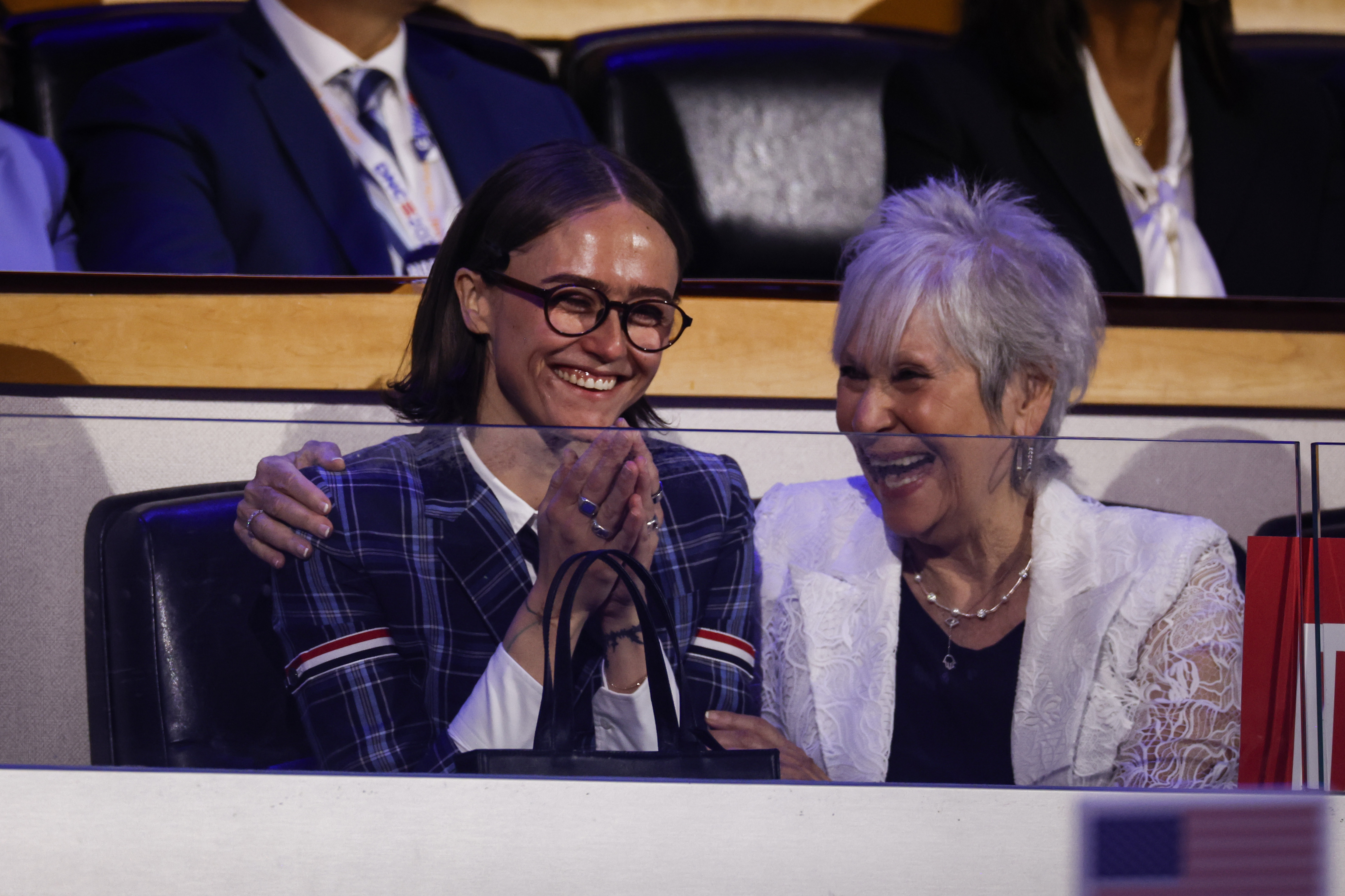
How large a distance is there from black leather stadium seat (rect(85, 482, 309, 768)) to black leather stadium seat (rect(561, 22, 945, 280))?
53.5 inches

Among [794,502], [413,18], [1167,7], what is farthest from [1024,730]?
[413,18]

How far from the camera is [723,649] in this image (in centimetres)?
79

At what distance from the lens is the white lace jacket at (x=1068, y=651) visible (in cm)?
79

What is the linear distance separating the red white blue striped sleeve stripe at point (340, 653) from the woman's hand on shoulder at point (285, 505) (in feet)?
0.22

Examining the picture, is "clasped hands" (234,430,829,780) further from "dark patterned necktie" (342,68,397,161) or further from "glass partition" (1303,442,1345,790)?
"dark patterned necktie" (342,68,397,161)

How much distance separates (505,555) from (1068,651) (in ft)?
1.20

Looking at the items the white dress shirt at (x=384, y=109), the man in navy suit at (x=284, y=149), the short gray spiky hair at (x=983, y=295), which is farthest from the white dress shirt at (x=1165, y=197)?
the white dress shirt at (x=384, y=109)

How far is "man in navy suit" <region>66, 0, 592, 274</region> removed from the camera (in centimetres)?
167

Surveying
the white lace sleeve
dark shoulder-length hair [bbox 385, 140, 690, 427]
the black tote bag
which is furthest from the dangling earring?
dark shoulder-length hair [bbox 385, 140, 690, 427]

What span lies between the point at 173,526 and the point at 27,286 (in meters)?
0.74

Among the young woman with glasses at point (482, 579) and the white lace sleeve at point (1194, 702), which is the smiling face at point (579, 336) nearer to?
the young woman with glasses at point (482, 579)

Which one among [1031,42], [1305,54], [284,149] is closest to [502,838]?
[284,149]

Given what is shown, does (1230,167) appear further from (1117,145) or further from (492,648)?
(492,648)

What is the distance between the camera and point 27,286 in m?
1.36
